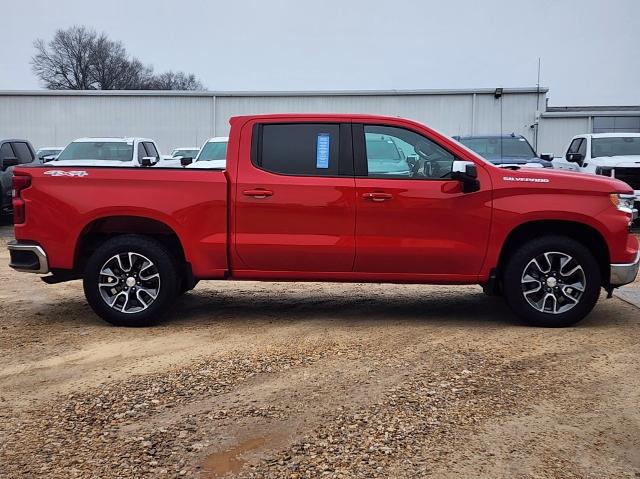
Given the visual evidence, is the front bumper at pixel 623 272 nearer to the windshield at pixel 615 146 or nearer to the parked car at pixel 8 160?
the windshield at pixel 615 146

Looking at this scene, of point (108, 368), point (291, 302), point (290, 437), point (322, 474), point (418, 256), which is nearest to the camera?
point (322, 474)

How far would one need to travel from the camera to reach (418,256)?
623 cm

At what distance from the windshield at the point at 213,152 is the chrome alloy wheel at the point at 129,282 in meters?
7.43

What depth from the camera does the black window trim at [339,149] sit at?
20.7 feet

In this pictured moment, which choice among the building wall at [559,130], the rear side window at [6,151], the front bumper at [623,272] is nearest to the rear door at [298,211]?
the front bumper at [623,272]

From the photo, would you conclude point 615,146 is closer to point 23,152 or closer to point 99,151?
point 99,151

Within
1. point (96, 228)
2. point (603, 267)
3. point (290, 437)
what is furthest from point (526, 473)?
point (96, 228)

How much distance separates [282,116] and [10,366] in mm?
3189

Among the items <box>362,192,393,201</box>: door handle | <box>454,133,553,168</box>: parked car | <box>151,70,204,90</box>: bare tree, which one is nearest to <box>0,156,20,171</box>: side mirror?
<box>454,133,553,168</box>: parked car

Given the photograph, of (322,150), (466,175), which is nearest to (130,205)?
(322,150)

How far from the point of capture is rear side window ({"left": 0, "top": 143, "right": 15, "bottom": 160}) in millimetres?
15734

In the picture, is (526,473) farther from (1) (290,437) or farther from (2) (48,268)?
(2) (48,268)

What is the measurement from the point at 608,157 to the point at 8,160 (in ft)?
42.5

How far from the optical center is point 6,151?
15.9m
